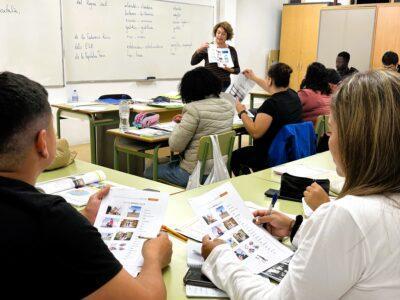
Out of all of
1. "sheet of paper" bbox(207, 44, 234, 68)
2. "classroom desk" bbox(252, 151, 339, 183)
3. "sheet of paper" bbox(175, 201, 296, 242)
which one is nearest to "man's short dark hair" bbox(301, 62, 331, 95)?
"sheet of paper" bbox(207, 44, 234, 68)

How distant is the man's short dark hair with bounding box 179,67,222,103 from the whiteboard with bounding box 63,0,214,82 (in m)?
2.93

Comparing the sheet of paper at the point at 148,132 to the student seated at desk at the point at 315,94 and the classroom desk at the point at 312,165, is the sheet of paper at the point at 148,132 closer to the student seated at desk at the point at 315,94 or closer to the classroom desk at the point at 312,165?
the classroom desk at the point at 312,165

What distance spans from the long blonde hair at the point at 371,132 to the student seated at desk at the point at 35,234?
1.79ft

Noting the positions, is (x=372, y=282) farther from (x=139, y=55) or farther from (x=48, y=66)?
(x=139, y=55)

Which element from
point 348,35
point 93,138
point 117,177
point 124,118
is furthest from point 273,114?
point 348,35

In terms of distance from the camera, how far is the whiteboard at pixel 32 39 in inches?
193

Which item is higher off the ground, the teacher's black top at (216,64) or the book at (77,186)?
the teacher's black top at (216,64)

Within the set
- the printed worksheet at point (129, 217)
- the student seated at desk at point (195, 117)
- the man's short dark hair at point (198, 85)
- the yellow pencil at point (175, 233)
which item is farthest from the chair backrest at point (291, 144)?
the printed worksheet at point (129, 217)

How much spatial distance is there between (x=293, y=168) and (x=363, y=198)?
59.6 inches

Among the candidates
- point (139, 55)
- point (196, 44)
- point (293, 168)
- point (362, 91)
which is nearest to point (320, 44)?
point (196, 44)

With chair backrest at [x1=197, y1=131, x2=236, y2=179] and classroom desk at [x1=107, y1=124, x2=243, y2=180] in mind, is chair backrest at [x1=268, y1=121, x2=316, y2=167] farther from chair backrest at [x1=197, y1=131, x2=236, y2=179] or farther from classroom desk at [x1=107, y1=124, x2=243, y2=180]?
classroom desk at [x1=107, y1=124, x2=243, y2=180]

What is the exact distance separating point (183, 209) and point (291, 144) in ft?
5.07

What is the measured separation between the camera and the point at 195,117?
10.1ft

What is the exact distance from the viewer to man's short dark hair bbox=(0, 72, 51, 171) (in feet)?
2.93
